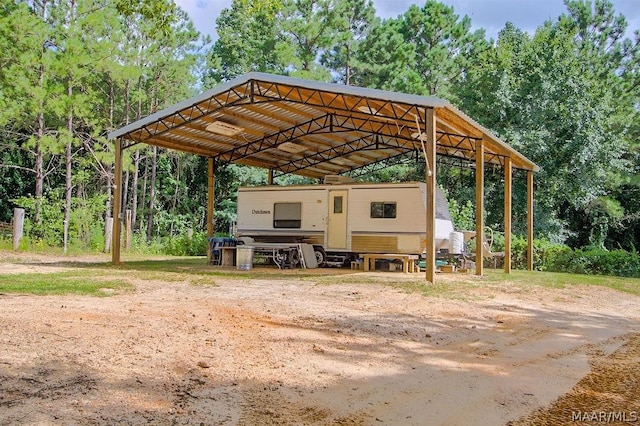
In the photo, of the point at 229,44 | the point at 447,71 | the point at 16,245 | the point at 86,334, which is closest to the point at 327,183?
the point at 16,245

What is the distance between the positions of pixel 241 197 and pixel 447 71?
18.5m

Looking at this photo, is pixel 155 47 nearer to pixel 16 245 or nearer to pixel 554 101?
pixel 16 245

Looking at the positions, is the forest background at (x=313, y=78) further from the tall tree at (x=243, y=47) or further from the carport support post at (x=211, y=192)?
the carport support post at (x=211, y=192)

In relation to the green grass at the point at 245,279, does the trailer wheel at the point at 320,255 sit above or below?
above

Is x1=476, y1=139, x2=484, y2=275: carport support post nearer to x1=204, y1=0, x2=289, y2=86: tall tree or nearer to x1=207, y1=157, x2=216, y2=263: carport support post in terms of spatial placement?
x1=207, y1=157, x2=216, y2=263: carport support post

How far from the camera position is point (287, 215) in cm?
1574

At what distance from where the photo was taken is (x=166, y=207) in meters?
29.2

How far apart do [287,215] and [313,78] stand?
10.8 meters

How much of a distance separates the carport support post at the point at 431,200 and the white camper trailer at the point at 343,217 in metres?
3.02

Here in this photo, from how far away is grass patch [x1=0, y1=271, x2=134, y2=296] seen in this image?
8.07 m

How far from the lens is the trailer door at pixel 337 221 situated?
585 inches

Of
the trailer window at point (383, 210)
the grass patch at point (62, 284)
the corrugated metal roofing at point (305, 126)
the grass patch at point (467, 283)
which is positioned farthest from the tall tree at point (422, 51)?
the grass patch at point (62, 284)

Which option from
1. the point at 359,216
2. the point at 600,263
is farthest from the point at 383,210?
the point at 600,263

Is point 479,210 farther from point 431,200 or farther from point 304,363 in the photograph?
point 304,363
